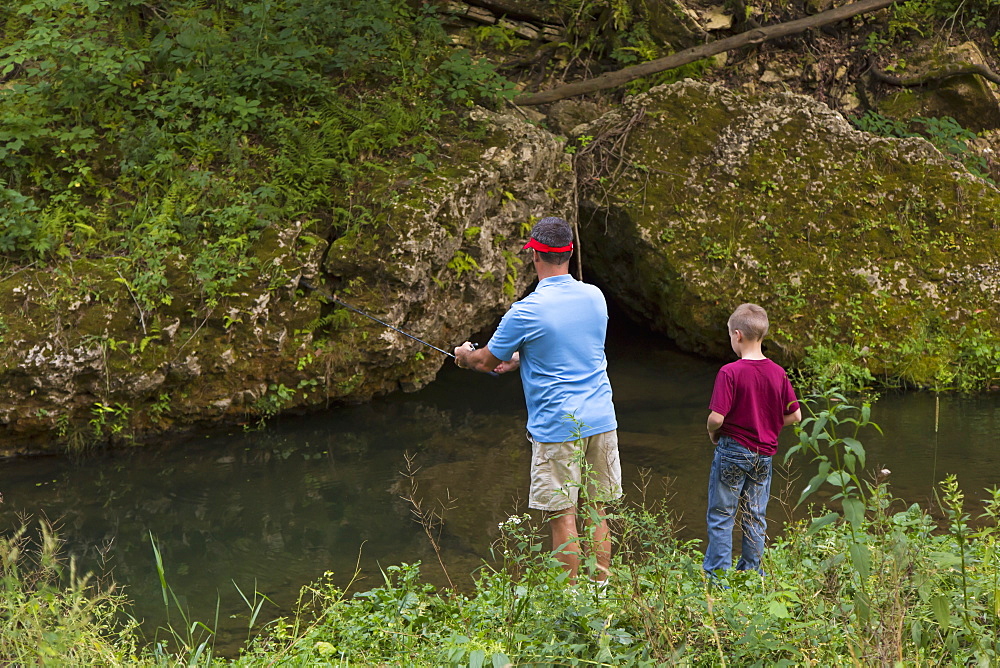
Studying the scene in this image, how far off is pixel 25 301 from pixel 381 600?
4.76 m

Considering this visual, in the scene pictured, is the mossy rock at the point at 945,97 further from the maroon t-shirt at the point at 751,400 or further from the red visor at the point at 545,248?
the red visor at the point at 545,248

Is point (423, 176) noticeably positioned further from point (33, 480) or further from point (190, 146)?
point (33, 480)

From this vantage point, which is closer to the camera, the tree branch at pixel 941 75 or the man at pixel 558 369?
the man at pixel 558 369

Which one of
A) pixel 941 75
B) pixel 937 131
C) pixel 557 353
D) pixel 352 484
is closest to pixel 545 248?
pixel 557 353

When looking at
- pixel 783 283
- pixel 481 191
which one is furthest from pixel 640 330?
pixel 481 191

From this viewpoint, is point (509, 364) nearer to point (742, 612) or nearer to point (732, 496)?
point (732, 496)

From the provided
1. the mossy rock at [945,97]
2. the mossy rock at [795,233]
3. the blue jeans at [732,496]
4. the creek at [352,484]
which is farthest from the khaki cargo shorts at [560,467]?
the mossy rock at [945,97]

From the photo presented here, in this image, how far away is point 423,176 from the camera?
8062mm

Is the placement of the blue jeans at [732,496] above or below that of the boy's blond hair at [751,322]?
below

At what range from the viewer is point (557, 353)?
4.04 metres

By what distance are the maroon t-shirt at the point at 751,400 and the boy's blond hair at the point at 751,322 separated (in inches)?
5.3

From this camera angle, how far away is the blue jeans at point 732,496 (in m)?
4.06

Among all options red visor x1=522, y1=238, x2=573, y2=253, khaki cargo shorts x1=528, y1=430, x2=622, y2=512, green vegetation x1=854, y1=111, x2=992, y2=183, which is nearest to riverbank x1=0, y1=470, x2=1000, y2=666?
khaki cargo shorts x1=528, y1=430, x2=622, y2=512

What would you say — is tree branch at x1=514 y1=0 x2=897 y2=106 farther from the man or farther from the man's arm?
the man
